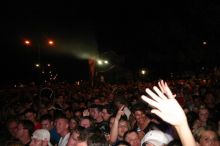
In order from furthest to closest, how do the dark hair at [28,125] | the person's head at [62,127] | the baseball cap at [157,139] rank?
the person's head at [62,127] < the dark hair at [28,125] < the baseball cap at [157,139]

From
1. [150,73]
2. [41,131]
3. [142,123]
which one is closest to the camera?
[41,131]

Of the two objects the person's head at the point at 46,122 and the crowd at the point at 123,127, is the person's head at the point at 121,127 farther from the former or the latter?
the person's head at the point at 46,122

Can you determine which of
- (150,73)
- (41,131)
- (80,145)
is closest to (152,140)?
(80,145)

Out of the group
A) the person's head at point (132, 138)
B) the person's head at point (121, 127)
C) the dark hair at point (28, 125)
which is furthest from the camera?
the dark hair at point (28, 125)

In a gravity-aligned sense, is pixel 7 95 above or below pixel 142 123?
above

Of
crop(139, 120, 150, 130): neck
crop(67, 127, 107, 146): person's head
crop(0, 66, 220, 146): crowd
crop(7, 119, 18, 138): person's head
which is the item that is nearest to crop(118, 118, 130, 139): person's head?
crop(0, 66, 220, 146): crowd

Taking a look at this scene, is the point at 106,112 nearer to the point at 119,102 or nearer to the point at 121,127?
the point at 119,102

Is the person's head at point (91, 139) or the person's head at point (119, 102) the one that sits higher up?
the person's head at point (119, 102)

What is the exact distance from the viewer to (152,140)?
5.37 metres

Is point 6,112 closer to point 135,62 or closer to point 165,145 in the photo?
point 165,145

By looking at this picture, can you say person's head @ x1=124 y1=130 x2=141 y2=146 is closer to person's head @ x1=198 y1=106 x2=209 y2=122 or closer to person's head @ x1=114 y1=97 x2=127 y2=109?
person's head @ x1=198 y1=106 x2=209 y2=122

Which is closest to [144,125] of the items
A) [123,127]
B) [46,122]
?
[123,127]

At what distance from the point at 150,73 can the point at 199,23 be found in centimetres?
3182

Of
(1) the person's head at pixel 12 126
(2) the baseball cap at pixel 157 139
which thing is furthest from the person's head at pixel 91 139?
(1) the person's head at pixel 12 126
